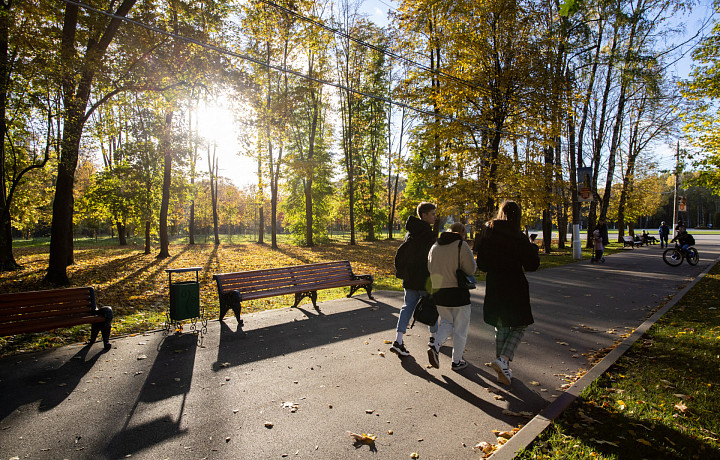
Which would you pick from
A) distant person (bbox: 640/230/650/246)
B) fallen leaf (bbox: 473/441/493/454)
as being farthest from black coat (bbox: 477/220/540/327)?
distant person (bbox: 640/230/650/246)

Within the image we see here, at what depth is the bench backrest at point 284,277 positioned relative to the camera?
7.39 metres

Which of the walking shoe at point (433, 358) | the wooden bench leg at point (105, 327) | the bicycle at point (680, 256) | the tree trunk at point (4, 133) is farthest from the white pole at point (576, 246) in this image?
the tree trunk at point (4, 133)

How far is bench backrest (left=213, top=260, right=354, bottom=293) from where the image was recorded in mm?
7387

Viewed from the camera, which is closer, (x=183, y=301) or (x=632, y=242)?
(x=183, y=301)

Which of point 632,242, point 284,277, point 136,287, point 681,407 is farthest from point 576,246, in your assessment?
point 136,287

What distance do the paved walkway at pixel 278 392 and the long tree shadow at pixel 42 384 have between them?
0.06 feet

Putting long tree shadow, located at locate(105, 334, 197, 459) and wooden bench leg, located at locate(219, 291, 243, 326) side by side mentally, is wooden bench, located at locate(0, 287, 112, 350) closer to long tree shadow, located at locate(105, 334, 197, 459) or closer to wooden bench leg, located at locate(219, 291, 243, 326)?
long tree shadow, located at locate(105, 334, 197, 459)

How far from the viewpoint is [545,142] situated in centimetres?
1494

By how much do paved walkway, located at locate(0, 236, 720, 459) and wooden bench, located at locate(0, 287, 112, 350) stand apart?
0.47 m

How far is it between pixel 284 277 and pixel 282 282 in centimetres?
14

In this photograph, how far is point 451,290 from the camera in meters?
4.51

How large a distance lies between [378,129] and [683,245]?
26.4 m

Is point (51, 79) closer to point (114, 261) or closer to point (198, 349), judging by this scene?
point (198, 349)

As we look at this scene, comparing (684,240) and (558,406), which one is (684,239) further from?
(558,406)
